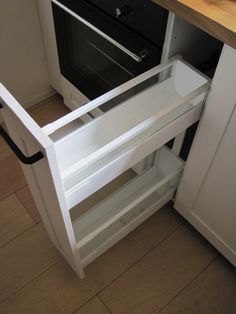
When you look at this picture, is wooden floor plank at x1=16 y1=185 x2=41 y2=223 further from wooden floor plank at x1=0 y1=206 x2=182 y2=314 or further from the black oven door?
the black oven door

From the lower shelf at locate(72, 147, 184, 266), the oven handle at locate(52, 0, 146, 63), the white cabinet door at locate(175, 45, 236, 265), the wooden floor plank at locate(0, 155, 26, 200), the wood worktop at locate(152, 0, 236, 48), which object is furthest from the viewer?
the wooden floor plank at locate(0, 155, 26, 200)

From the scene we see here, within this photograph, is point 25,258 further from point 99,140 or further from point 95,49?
point 95,49

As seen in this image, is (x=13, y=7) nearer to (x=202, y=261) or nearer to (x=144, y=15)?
(x=144, y=15)

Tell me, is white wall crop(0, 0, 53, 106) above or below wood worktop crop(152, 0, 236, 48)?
below

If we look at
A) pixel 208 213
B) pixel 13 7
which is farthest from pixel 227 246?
pixel 13 7

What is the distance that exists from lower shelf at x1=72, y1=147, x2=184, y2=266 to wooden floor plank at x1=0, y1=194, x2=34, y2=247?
0.29 meters

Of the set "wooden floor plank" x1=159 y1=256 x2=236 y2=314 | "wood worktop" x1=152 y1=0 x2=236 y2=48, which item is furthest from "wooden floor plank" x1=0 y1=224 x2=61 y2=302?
"wood worktop" x1=152 y1=0 x2=236 y2=48

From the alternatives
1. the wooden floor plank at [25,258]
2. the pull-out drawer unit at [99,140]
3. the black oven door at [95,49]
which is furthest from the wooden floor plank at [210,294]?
the black oven door at [95,49]

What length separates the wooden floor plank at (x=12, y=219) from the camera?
1.21m

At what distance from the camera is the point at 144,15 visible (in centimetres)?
78

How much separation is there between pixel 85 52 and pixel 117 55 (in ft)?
0.66

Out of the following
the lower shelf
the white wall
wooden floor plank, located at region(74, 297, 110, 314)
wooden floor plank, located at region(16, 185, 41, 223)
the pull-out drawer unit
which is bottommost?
wooden floor plank, located at region(74, 297, 110, 314)

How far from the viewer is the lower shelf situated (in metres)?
1.02

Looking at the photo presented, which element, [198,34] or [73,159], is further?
[198,34]
